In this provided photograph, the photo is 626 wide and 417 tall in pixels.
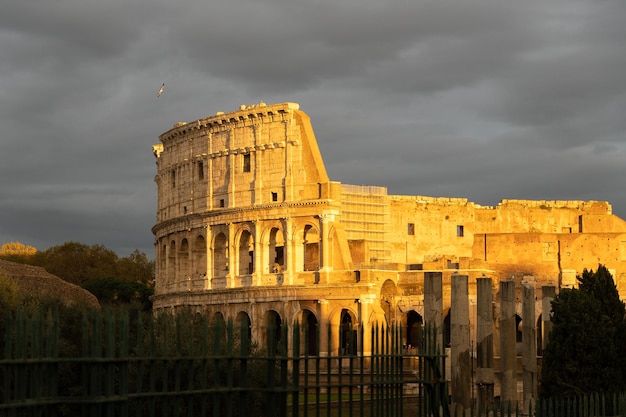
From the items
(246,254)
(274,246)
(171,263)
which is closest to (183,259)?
(171,263)

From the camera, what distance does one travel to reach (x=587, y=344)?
81.6 ft

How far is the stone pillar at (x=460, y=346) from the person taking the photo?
2988 centimetres

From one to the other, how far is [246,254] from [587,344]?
2855 cm

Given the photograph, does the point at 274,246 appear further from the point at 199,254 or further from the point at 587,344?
the point at 587,344

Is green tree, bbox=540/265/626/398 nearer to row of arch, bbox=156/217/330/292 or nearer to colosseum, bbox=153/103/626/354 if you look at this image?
colosseum, bbox=153/103/626/354

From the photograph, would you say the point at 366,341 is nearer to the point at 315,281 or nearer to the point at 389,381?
the point at 315,281

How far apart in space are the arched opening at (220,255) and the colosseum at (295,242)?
0.06 m

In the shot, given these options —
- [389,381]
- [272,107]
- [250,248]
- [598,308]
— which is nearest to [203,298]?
[250,248]

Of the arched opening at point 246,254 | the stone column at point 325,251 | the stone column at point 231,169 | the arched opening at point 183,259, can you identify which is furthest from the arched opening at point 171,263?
the stone column at point 325,251

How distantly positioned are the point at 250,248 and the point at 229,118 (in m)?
6.61

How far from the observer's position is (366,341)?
45.9m

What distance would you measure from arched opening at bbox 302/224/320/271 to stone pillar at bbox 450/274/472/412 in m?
19.0

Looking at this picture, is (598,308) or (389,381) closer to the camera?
(389,381)

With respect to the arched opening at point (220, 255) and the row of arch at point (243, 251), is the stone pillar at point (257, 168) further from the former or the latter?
the arched opening at point (220, 255)
